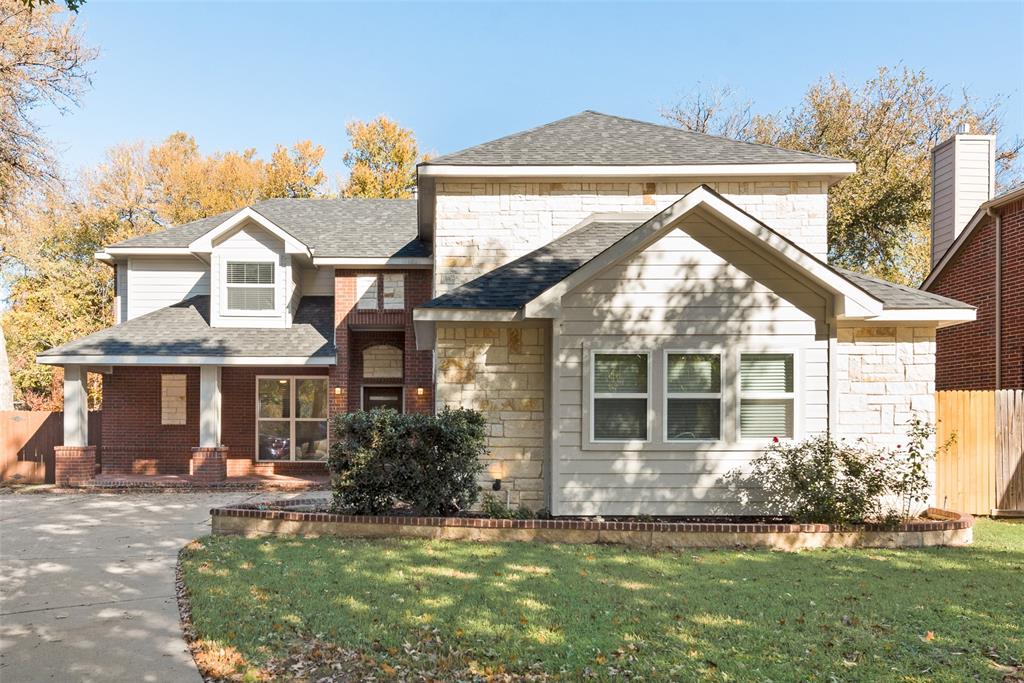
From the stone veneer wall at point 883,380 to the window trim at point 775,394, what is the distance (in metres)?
0.63

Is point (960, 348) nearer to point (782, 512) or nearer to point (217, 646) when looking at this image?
point (782, 512)

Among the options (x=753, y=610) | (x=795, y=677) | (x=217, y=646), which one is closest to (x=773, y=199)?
(x=753, y=610)

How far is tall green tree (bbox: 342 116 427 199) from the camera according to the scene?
36688 mm

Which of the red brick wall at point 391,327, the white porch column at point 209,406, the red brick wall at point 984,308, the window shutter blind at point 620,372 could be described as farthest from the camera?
the red brick wall at point 391,327

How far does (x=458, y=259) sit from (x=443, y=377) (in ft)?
8.75

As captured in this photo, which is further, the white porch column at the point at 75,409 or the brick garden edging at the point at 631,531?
the white porch column at the point at 75,409

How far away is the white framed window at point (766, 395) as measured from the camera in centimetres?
1005

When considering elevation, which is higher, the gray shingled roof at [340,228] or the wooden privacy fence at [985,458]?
the gray shingled roof at [340,228]

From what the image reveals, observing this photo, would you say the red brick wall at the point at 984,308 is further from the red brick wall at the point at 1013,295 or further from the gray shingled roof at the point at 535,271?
the gray shingled roof at the point at 535,271

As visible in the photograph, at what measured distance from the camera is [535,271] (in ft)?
37.7

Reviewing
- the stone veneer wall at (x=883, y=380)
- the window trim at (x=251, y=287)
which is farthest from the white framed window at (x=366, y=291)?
the stone veneer wall at (x=883, y=380)

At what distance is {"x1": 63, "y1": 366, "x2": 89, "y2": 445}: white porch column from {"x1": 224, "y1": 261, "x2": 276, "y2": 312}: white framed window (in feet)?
12.3

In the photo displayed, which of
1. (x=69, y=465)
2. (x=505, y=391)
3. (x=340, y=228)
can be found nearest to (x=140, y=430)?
(x=69, y=465)

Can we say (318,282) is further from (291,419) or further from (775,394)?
(775,394)
